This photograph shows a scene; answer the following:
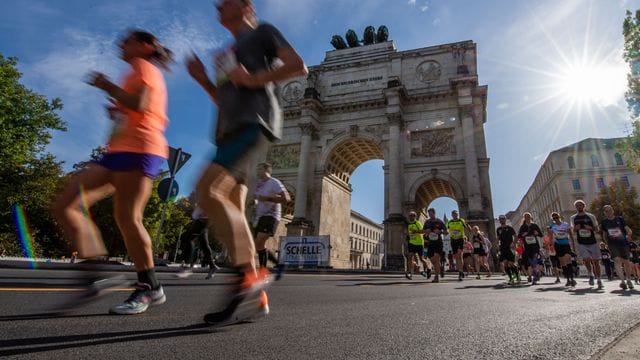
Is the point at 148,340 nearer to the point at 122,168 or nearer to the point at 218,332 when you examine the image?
the point at 218,332

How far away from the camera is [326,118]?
29.6 metres

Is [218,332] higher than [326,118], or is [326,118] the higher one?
[326,118]

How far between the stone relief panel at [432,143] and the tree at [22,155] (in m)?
24.4

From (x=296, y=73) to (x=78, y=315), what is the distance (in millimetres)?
2034

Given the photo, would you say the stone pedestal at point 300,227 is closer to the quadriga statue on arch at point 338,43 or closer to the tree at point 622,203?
the quadriga statue on arch at point 338,43

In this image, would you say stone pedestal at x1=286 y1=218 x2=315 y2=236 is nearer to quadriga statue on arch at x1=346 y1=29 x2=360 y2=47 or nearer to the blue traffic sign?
the blue traffic sign

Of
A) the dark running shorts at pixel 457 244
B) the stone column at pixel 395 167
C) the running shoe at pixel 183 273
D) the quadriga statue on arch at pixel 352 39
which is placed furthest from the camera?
the quadriga statue on arch at pixel 352 39

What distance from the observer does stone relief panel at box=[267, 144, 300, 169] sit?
2912 centimetres

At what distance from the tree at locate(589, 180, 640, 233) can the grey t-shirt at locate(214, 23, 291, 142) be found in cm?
3937

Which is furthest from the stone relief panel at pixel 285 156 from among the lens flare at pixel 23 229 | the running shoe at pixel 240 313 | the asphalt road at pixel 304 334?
the running shoe at pixel 240 313

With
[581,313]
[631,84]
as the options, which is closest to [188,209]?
[631,84]

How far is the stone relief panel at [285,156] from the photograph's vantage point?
29125mm

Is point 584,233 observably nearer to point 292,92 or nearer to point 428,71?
point 428,71

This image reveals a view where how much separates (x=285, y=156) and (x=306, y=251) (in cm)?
1319
